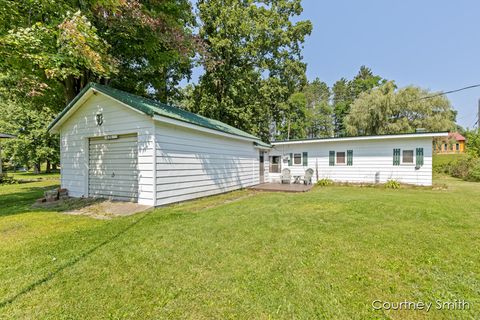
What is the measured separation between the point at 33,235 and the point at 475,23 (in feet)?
→ 59.4

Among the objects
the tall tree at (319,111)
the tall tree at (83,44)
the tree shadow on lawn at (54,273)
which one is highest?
the tall tree at (319,111)

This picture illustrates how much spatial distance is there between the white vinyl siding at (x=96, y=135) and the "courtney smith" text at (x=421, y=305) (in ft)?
18.8

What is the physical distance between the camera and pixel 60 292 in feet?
7.82

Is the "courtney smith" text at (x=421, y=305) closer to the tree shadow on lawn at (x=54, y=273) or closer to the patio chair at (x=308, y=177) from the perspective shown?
the tree shadow on lawn at (x=54, y=273)

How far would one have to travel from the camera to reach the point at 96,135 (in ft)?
24.7

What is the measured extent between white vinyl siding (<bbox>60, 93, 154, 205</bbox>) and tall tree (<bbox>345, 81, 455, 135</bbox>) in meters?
21.2

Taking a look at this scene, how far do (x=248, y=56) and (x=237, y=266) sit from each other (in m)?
19.2

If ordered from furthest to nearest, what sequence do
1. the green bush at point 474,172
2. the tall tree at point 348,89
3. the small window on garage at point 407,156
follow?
1. the tall tree at point 348,89
2. the green bush at point 474,172
3. the small window on garage at point 407,156

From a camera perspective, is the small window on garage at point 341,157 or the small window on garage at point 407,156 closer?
the small window on garage at point 407,156

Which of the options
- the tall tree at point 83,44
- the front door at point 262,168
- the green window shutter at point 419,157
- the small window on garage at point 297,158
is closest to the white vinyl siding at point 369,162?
A: the green window shutter at point 419,157

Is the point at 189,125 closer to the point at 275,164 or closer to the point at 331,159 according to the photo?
the point at 275,164

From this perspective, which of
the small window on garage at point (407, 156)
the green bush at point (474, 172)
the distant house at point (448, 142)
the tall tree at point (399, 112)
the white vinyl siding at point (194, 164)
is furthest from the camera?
the tall tree at point (399, 112)

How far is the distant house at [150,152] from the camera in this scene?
6516 millimetres

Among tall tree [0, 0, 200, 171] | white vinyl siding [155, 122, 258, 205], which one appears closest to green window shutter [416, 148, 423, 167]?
white vinyl siding [155, 122, 258, 205]
